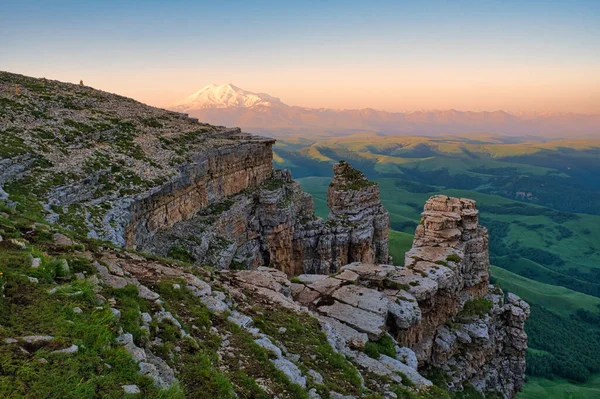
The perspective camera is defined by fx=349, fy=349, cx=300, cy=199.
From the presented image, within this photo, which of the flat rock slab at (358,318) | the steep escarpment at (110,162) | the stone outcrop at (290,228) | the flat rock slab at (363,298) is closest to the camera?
the flat rock slab at (358,318)

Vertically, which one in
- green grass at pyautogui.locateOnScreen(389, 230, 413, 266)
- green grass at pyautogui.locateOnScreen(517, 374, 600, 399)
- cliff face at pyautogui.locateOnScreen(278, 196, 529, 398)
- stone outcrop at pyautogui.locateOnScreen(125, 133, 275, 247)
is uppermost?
stone outcrop at pyautogui.locateOnScreen(125, 133, 275, 247)

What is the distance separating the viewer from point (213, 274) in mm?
21109

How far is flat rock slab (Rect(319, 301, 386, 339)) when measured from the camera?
897 inches

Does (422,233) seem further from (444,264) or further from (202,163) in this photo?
(202,163)

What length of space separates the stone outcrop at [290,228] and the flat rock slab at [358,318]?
1588 centimetres

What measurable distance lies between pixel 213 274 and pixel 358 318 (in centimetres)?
1046

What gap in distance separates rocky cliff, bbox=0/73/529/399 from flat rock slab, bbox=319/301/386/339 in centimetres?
17

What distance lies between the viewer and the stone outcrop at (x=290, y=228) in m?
40.8

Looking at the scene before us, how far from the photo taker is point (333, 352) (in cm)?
1670

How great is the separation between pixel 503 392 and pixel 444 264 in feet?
69.7

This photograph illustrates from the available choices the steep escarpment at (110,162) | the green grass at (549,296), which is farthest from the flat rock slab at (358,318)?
the green grass at (549,296)

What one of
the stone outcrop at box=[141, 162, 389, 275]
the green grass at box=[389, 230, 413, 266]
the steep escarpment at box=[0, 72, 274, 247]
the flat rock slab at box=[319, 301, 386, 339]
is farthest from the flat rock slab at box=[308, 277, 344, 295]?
the green grass at box=[389, 230, 413, 266]

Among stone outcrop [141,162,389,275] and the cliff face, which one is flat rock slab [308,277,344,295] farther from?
stone outcrop [141,162,389,275]

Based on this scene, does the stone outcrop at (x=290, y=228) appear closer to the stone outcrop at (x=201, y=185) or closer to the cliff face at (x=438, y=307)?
the stone outcrop at (x=201, y=185)
